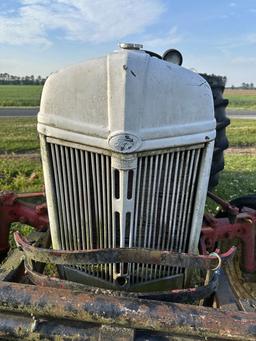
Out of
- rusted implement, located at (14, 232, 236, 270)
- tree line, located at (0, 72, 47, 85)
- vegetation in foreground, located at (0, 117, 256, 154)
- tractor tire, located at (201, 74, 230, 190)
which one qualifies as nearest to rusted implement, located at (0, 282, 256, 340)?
rusted implement, located at (14, 232, 236, 270)

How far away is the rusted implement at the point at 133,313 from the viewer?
6.48 ft

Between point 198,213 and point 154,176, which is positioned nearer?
point 154,176

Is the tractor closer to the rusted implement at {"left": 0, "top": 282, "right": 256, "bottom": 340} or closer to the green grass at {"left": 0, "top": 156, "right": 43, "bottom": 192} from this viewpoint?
the rusted implement at {"left": 0, "top": 282, "right": 256, "bottom": 340}

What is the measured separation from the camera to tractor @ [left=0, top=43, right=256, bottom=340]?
2.01 meters

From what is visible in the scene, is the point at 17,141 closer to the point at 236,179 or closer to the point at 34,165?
the point at 34,165

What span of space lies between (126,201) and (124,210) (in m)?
0.06

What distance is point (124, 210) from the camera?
2.27m

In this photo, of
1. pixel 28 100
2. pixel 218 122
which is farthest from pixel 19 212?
pixel 28 100

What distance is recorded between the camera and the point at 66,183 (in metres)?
2.37

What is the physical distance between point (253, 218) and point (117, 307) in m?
1.58

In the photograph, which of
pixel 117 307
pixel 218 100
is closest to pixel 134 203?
pixel 117 307

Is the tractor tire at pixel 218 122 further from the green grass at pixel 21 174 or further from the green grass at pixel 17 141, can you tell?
the green grass at pixel 17 141

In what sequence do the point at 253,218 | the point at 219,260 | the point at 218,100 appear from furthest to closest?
the point at 218,100, the point at 253,218, the point at 219,260

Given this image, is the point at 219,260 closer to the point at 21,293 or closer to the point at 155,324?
the point at 155,324
